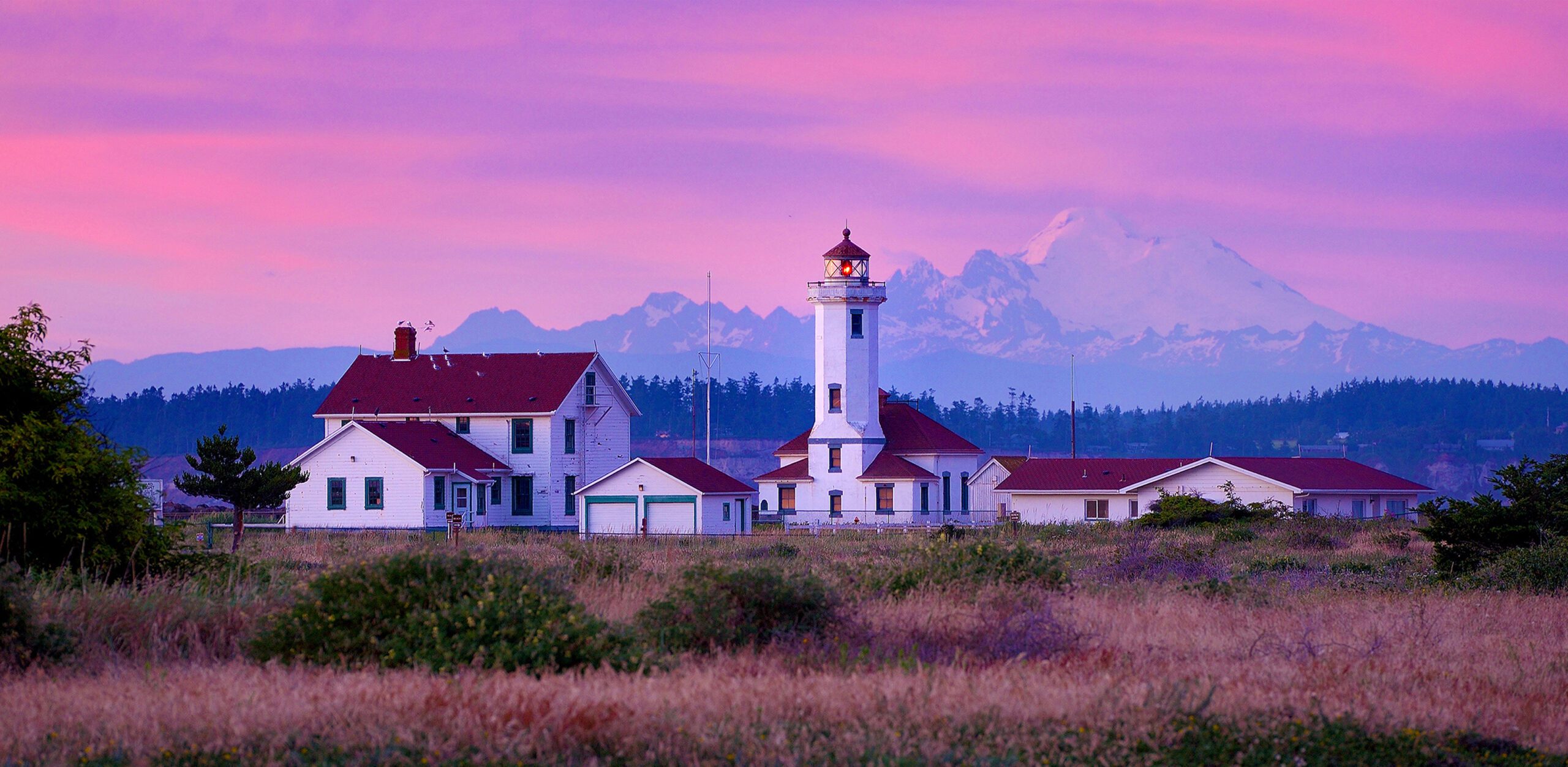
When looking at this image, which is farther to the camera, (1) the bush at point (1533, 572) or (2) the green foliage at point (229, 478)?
(2) the green foliage at point (229, 478)

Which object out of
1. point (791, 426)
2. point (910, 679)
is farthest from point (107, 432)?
point (791, 426)

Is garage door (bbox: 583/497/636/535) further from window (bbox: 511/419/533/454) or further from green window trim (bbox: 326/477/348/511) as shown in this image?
green window trim (bbox: 326/477/348/511)

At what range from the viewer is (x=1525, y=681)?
1231 centimetres

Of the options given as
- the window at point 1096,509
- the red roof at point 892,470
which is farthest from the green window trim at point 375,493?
the window at point 1096,509

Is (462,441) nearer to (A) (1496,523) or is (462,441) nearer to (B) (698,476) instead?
(B) (698,476)

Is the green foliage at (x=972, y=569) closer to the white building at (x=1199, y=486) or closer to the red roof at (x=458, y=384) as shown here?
the red roof at (x=458, y=384)

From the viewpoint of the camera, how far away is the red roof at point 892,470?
223ft

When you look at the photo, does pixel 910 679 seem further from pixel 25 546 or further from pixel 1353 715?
pixel 25 546

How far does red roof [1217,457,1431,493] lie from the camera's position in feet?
200

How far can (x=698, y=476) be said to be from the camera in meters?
56.4

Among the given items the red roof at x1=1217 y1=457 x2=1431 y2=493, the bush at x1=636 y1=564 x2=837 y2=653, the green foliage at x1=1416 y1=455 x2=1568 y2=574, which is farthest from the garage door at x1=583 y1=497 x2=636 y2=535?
the bush at x1=636 y1=564 x2=837 y2=653

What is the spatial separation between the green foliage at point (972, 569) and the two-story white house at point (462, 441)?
131ft

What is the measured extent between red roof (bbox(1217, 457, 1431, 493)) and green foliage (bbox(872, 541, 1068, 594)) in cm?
4719

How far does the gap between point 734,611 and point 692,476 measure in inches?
1707
